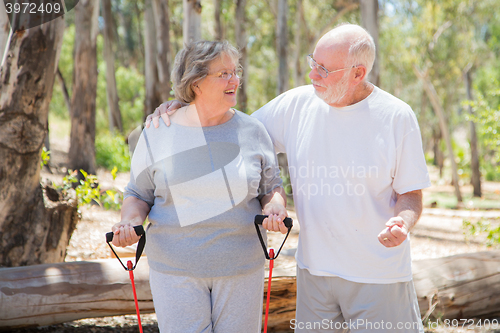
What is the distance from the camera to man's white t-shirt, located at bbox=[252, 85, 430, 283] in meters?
2.31

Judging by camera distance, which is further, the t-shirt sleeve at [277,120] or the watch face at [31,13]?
the watch face at [31,13]

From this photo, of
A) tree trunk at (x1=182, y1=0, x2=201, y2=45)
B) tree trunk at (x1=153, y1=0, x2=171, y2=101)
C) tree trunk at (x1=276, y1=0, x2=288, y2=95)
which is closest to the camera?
tree trunk at (x1=182, y1=0, x2=201, y2=45)

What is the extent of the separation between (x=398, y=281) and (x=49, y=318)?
2337 millimetres

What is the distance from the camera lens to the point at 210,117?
7.58 ft

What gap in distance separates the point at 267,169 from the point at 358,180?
46 centimetres

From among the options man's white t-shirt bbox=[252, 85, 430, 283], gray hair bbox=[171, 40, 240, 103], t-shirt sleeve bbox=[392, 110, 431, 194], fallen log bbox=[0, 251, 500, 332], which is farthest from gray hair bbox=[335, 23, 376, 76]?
fallen log bbox=[0, 251, 500, 332]

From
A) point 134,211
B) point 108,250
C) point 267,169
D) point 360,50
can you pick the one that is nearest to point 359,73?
point 360,50

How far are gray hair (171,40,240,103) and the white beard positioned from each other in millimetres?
487

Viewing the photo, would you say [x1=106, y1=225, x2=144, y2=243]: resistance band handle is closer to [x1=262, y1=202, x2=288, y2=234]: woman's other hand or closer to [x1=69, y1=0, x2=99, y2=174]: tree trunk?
[x1=262, y1=202, x2=288, y2=234]: woman's other hand

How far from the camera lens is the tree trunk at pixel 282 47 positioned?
14.1 m

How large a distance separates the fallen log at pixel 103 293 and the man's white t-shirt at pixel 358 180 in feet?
3.90

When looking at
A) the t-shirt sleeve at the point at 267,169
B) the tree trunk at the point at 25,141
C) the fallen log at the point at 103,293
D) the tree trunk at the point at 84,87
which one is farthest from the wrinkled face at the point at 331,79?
the tree trunk at the point at 84,87

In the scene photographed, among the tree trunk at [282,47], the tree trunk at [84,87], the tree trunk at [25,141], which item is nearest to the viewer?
the tree trunk at [25,141]

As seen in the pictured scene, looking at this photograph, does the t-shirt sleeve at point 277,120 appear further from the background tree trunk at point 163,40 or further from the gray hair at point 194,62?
the background tree trunk at point 163,40
